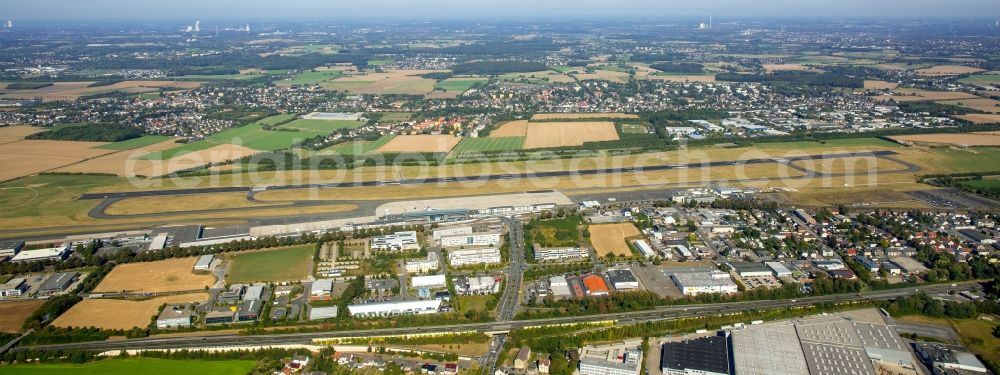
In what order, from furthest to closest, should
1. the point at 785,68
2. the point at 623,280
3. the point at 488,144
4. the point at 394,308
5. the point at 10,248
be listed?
the point at 785,68, the point at 488,144, the point at 10,248, the point at 623,280, the point at 394,308

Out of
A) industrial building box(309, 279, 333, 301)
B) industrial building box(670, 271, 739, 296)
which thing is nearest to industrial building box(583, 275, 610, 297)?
industrial building box(670, 271, 739, 296)

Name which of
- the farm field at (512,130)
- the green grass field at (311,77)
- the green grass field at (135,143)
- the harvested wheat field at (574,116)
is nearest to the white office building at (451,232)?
the farm field at (512,130)

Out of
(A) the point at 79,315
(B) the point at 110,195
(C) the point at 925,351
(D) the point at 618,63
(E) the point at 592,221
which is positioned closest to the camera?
(C) the point at 925,351

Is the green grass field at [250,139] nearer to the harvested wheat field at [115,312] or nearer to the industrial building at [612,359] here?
the harvested wheat field at [115,312]

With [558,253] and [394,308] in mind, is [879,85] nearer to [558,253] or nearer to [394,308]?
[558,253]

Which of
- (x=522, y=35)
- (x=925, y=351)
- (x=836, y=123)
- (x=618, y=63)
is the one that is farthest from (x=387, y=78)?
(x=522, y=35)

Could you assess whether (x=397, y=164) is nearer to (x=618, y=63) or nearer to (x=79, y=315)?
(x=79, y=315)

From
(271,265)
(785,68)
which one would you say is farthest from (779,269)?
(785,68)
